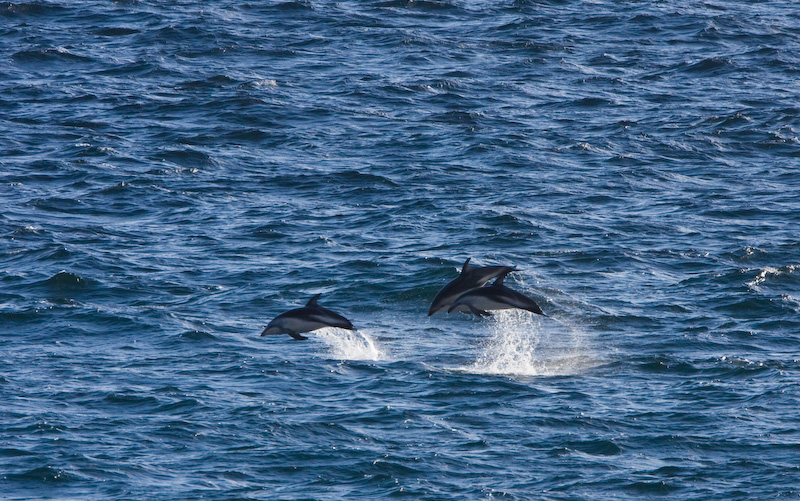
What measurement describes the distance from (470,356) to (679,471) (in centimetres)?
766

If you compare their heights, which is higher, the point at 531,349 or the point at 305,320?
the point at 305,320

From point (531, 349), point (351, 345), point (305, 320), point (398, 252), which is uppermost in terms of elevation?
point (305, 320)

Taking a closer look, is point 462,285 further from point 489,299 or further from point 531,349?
point 531,349

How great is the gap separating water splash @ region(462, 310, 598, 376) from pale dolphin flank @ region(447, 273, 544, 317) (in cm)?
971

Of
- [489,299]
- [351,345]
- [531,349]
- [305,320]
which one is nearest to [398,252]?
[351,345]

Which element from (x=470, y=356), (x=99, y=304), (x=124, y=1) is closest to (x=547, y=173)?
(x=470, y=356)

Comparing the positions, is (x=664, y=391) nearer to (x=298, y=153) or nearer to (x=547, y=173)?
(x=547, y=173)

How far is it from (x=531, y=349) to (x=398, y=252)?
7125 millimetres

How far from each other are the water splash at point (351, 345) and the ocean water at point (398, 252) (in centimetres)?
13

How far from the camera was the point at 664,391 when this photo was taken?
3347 cm

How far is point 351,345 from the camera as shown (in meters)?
36.7

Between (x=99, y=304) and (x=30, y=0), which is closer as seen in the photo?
(x=99, y=304)

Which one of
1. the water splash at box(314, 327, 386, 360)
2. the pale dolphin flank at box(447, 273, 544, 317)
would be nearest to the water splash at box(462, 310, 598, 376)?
the water splash at box(314, 327, 386, 360)

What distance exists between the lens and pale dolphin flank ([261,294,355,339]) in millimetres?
24531
